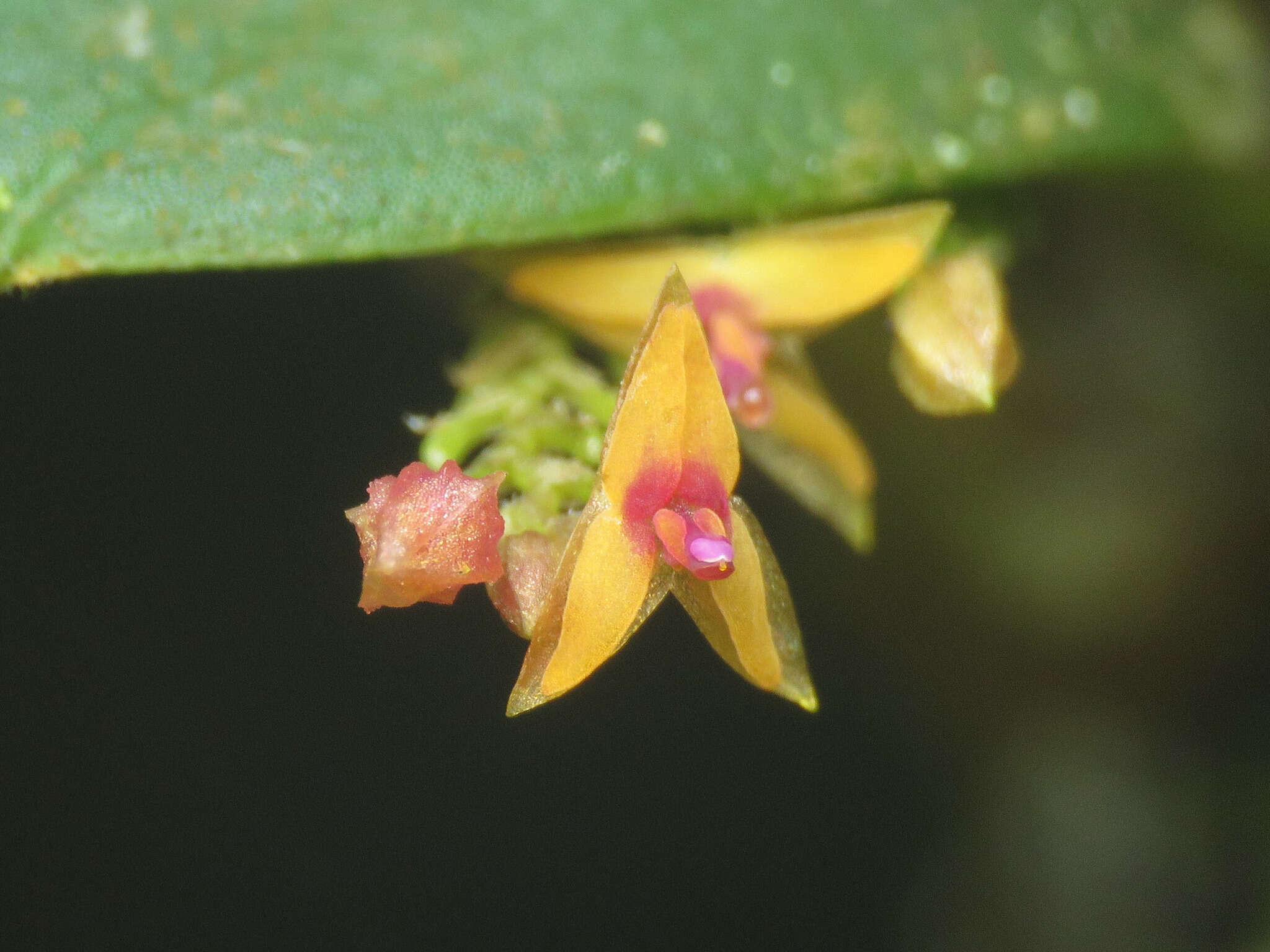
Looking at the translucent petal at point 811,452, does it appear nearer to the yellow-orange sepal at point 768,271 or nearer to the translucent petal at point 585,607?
the yellow-orange sepal at point 768,271

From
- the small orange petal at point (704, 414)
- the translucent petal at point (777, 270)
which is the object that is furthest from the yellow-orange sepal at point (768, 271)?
the small orange petal at point (704, 414)

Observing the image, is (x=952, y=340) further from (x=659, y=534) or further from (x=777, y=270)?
(x=659, y=534)

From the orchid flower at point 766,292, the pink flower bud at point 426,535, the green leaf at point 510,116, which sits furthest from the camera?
the orchid flower at point 766,292

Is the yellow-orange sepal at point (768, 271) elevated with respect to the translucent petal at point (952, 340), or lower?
elevated

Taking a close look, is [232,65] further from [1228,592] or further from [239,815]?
[1228,592]

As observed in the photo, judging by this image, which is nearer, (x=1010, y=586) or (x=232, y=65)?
(x=232, y=65)

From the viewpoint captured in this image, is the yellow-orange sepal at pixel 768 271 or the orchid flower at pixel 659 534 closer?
the orchid flower at pixel 659 534

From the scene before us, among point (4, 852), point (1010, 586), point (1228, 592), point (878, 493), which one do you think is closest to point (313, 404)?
point (4, 852)

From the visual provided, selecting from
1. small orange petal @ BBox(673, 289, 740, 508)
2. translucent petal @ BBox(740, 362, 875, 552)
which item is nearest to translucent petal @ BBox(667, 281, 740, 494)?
small orange petal @ BBox(673, 289, 740, 508)
